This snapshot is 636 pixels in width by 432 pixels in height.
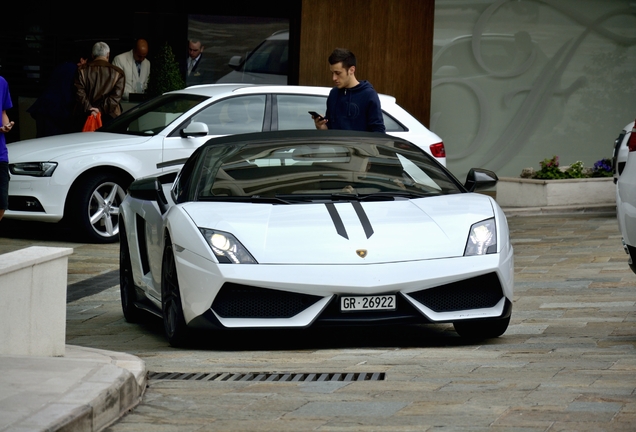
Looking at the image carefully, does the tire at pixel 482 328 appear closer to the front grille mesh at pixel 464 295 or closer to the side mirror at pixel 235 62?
the front grille mesh at pixel 464 295

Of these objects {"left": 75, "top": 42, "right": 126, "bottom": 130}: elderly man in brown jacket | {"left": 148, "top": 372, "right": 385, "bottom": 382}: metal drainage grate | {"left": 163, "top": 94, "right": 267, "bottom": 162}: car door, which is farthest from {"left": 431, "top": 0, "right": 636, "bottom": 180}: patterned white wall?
{"left": 148, "top": 372, "right": 385, "bottom": 382}: metal drainage grate

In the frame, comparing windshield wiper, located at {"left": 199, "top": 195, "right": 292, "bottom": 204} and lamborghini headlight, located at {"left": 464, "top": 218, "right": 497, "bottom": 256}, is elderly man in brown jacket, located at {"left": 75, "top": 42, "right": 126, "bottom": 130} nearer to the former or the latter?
windshield wiper, located at {"left": 199, "top": 195, "right": 292, "bottom": 204}

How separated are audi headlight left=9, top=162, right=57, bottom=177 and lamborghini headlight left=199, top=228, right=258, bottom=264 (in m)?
6.05

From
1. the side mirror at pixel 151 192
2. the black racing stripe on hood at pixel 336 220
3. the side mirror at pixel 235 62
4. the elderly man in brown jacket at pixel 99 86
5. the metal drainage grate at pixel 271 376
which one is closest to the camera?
the metal drainage grate at pixel 271 376

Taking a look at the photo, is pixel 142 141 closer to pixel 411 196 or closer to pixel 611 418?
pixel 411 196

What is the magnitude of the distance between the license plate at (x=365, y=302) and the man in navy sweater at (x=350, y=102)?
110 inches

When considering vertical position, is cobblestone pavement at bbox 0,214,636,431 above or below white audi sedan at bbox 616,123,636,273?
→ below

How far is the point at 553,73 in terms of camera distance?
20219 mm

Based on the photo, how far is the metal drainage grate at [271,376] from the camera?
619 centimetres

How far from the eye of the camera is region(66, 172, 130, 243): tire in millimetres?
12859

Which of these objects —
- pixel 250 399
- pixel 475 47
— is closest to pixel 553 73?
pixel 475 47

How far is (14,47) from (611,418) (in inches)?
622

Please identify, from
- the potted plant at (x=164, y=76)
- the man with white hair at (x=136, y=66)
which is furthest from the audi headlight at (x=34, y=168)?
the man with white hair at (x=136, y=66)

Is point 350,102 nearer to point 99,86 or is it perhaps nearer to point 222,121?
point 222,121
